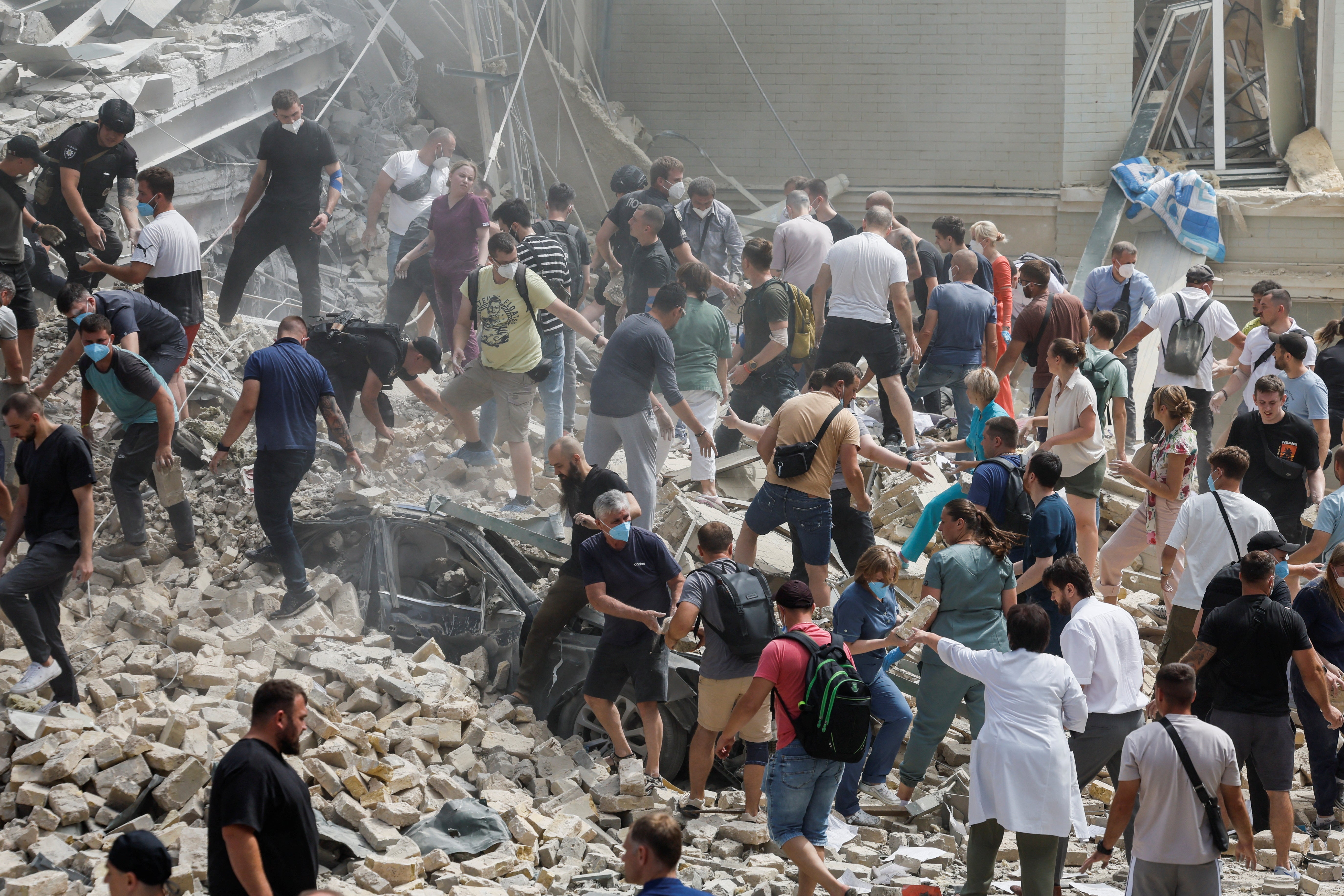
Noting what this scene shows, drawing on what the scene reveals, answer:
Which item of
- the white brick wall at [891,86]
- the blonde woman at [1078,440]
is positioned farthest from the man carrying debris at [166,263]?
the white brick wall at [891,86]

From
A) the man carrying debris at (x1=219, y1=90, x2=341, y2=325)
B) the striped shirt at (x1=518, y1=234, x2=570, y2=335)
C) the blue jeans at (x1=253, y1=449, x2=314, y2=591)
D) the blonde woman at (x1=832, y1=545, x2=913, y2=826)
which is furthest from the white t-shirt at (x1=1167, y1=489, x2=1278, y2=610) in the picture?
the man carrying debris at (x1=219, y1=90, x2=341, y2=325)

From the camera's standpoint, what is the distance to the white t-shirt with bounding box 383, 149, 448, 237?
983 centimetres

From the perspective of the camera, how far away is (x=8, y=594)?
6133 millimetres

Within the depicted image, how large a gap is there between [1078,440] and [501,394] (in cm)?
374

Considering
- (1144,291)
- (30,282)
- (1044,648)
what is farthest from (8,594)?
(1144,291)

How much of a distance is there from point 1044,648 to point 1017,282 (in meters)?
5.52

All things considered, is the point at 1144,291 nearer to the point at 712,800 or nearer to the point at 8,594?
the point at 712,800

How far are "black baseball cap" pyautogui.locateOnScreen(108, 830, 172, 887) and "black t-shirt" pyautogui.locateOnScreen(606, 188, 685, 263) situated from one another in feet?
20.1

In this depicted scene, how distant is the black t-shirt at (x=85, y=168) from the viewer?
823 cm

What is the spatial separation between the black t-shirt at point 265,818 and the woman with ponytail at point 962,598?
312cm

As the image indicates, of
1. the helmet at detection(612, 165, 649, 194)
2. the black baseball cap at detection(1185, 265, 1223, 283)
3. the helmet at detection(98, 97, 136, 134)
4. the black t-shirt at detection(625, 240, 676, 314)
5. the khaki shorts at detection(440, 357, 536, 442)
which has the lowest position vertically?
the khaki shorts at detection(440, 357, 536, 442)

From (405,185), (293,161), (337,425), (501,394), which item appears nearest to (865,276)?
(501,394)

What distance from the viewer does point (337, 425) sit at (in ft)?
24.5

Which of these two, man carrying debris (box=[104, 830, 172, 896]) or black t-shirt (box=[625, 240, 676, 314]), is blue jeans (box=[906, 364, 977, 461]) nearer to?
black t-shirt (box=[625, 240, 676, 314])
